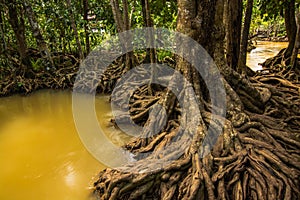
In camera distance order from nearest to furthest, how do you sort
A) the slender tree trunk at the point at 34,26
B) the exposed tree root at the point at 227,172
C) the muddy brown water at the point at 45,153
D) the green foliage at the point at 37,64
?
the exposed tree root at the point at 227,172
the muddy brown water at the point at 45,153
the slender tree trunk at the point at 34,26
the green foliage at the point at 37,64

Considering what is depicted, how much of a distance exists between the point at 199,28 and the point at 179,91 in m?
1.01

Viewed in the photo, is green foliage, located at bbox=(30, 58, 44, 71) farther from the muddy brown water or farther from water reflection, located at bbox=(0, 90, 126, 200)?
water reflection, located at bbox=(0, 90, 126, 200)

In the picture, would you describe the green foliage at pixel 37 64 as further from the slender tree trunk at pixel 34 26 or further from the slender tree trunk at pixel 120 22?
the slender tree trunk at pixel 120 22

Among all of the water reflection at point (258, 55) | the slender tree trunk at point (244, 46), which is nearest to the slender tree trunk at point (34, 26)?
the slender tree trunk at point (244, 46)

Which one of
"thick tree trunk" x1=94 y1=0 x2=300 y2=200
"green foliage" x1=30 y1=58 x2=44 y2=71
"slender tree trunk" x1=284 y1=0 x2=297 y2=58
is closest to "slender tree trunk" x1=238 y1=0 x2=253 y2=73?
"thick tree trunk" x1=94 y1=0 x2=300 y2=200

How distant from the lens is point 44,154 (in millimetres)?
4781

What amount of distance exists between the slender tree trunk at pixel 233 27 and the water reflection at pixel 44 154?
123 inches

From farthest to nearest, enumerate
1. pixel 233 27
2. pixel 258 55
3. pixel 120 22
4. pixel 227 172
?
pixel 258 55 < pixel 120 22 < pixel 233 27 < pixel 227 172

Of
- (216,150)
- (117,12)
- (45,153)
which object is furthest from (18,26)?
(216,150)

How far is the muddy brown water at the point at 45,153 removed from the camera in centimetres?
383

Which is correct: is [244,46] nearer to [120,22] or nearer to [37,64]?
[120,22]

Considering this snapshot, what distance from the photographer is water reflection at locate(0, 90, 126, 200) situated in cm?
383

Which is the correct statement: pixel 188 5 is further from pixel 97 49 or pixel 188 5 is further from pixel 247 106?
pixel 97 49

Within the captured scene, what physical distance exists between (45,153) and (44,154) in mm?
40
